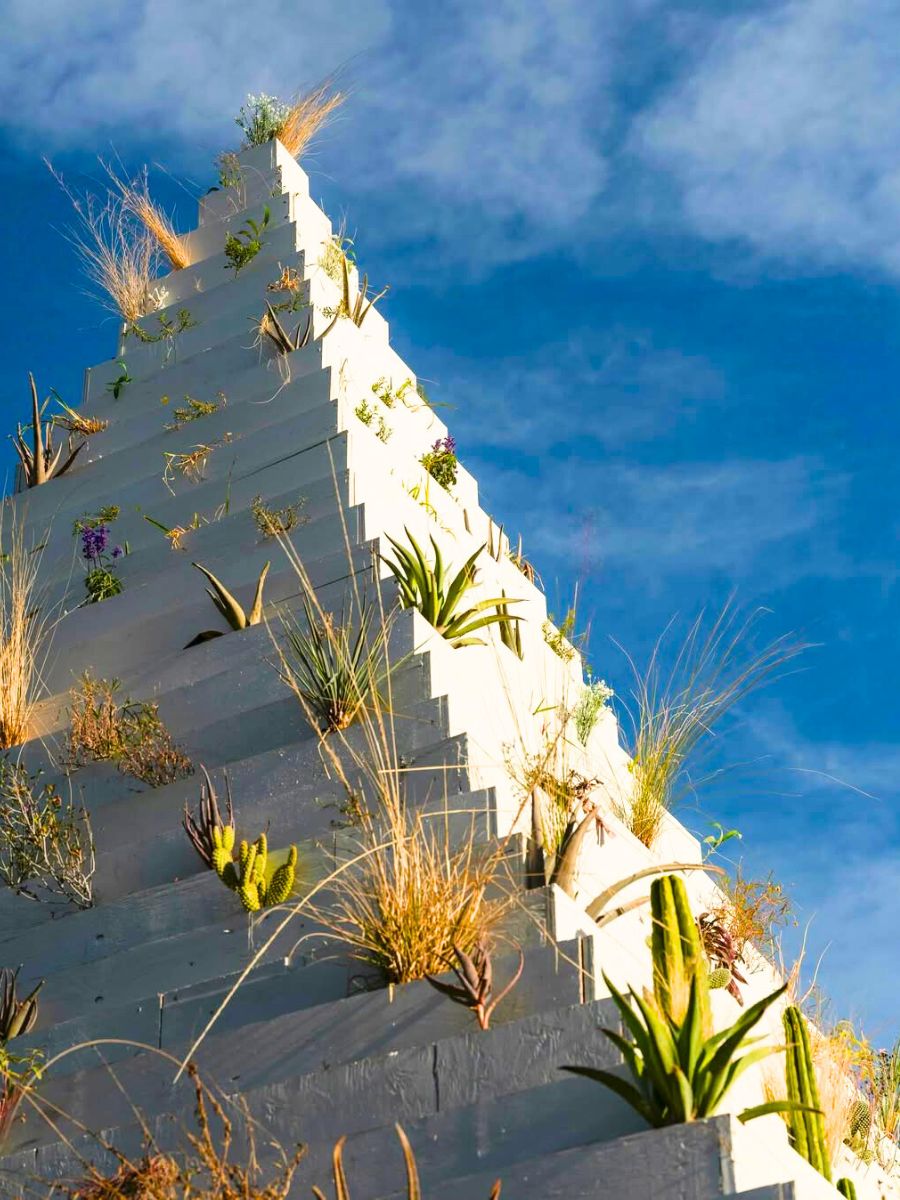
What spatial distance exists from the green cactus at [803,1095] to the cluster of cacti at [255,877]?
6.13 ft

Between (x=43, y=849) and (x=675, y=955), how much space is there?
277 centimetres

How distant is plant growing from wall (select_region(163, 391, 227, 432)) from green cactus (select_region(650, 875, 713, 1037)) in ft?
15.4

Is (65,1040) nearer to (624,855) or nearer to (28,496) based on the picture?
(624,855)

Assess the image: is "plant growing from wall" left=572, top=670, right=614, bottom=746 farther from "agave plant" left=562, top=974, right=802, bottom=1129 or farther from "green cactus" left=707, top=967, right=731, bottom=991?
"agave plant" left=562, top=974, right=802, bottom=1129

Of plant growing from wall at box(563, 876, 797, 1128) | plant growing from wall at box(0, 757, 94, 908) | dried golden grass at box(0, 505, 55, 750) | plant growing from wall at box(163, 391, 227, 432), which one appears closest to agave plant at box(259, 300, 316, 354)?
plant growing from wall at box(163, 391, 227, 432)

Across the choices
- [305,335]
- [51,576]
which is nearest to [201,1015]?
[51,576]

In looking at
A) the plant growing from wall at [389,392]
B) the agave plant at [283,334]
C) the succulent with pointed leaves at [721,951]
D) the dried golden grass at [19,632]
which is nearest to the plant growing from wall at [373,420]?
the plant growing from wall at [389,392]

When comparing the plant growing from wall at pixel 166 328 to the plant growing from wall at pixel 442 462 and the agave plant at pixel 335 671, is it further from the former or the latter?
the agave plant at pixel 335 671

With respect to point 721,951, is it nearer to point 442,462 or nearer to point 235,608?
point 235,608

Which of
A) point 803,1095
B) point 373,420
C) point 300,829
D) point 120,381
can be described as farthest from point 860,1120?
point 120,381

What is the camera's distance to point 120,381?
9570 mm

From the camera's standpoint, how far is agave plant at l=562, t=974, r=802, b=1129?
409cm

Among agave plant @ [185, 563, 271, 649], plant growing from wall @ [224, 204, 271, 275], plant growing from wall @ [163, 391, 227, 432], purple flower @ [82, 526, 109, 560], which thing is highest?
plant growing from wall @ [224, 204, 271, 275]

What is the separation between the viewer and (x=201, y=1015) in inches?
205
